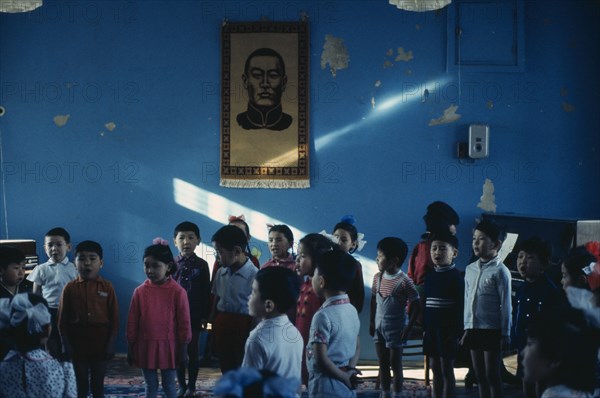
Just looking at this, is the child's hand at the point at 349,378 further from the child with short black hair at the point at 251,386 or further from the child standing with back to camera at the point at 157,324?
the child standing with back to camera at the point at 157,324

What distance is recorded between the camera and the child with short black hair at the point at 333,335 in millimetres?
3488

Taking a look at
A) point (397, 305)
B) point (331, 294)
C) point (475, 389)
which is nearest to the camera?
point (331, 294)

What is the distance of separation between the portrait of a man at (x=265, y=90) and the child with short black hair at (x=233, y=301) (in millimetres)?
2165

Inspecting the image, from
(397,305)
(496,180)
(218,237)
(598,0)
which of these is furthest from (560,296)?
(598,0)

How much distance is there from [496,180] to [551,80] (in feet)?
2.90

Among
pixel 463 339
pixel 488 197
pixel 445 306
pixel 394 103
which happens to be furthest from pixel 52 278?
pixel 488 197

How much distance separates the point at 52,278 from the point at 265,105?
2.15 metres

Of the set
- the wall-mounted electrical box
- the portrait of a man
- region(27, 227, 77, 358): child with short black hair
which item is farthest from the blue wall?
region(27, 227, 77, 358): child with short black hair

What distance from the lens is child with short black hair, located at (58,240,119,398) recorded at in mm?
4797

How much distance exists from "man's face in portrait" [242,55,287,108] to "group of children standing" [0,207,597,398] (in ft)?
4.85

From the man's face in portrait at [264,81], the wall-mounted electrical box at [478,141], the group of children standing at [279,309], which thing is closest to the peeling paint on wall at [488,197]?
the wall-mounted electrical box at [478,141]

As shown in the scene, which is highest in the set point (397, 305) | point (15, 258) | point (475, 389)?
point (15, 258)

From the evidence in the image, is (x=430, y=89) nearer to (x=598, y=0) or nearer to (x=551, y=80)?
(x=551, y=80)

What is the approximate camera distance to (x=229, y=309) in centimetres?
479
